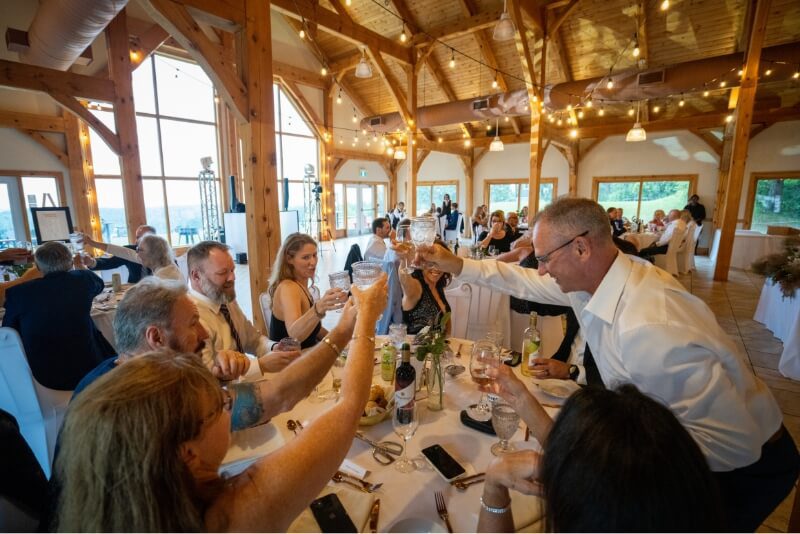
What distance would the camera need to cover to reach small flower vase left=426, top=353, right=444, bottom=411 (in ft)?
5.01

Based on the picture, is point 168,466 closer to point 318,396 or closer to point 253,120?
point 318,396

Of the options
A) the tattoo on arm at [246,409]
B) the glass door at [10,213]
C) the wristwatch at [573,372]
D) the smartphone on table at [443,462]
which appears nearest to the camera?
the smartphone on table at [443,462]

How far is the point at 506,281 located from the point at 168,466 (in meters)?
1.65

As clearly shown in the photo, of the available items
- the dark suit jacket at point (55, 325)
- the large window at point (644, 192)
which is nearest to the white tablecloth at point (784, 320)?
the dark suit jacket at point (55, 325)

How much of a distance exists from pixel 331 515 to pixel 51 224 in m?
7.72

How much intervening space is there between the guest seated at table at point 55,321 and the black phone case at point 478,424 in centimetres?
263

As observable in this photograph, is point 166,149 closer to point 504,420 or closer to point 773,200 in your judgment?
point 504,420

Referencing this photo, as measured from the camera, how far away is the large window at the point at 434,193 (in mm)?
16922

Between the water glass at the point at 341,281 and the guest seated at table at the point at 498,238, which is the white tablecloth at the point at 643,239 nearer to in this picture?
the guest seated at table at the point at 498,238

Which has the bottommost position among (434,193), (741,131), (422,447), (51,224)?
(422,447)

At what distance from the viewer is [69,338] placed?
2.46 meters

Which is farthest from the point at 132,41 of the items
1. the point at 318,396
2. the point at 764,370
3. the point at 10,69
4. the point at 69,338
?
the point at 764,370

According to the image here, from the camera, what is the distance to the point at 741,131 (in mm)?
6711

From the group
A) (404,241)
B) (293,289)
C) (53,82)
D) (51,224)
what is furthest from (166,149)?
(404,241)
